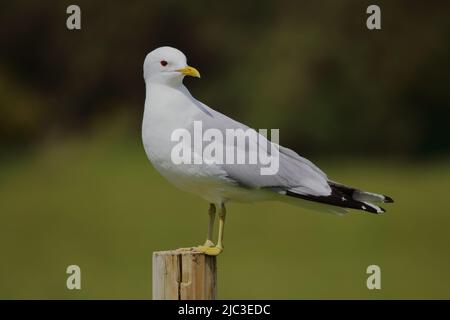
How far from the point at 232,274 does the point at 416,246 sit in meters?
1.91

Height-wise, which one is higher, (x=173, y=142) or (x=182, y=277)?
(x=173, y=142)

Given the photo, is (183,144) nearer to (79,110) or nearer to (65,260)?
(65,260)

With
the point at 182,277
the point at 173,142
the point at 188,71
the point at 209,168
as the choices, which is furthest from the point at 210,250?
the point at 188,71

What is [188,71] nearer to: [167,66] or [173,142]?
[167,66]

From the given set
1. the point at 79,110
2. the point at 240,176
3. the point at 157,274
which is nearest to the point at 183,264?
the point at 157,274

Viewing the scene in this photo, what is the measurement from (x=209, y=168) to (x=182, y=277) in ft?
1.47

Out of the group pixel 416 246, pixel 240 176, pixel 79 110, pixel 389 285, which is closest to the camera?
pixel 240 176

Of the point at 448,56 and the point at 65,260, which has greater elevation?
the point at 448,56

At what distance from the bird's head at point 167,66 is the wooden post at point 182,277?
70 centimetres

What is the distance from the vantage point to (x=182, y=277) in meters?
3.96

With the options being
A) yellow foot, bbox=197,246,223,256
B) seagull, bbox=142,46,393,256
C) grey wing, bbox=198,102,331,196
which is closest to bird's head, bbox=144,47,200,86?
seagull, bbox=142,46,393,256

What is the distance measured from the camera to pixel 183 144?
4168 mm

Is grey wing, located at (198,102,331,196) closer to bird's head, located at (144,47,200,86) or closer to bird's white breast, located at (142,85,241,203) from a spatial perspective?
bird's white breast, located at (142,85,241,203)

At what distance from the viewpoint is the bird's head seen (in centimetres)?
426
